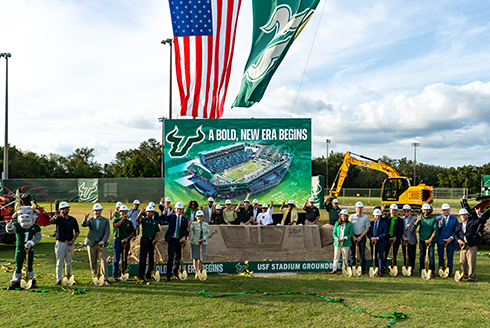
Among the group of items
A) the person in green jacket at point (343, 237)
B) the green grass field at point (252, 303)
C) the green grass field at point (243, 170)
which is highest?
the green grass field at point (243, 170)

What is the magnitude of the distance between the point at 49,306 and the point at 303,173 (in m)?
15.6

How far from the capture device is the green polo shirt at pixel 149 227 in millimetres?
8671

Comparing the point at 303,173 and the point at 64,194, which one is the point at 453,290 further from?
the point at 64,194

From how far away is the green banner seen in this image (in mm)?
32953

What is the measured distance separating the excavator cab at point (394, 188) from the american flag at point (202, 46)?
13.0 m

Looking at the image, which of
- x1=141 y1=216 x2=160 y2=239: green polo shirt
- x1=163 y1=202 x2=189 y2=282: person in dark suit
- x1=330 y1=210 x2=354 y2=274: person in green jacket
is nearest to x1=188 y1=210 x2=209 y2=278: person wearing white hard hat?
x1=163 y1=202 x2=189 y2=282: person in dark suit

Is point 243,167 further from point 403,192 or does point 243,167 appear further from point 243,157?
point 403,192

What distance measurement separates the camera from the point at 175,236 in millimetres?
8836

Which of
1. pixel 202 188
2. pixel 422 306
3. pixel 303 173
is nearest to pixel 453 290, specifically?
pixel 422 306

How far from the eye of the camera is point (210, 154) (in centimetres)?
2070

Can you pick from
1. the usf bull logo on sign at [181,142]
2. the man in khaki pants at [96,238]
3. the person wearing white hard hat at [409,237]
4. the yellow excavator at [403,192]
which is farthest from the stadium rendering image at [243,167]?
the man in khaki pants at [96,238]

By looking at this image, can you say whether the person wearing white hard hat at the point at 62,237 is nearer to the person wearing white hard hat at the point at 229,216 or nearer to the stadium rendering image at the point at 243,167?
A: the person wearing white hard hat at the point at 229,216

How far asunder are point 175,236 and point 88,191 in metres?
27.4

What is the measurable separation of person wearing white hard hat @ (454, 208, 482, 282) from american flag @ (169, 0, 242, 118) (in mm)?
12171
